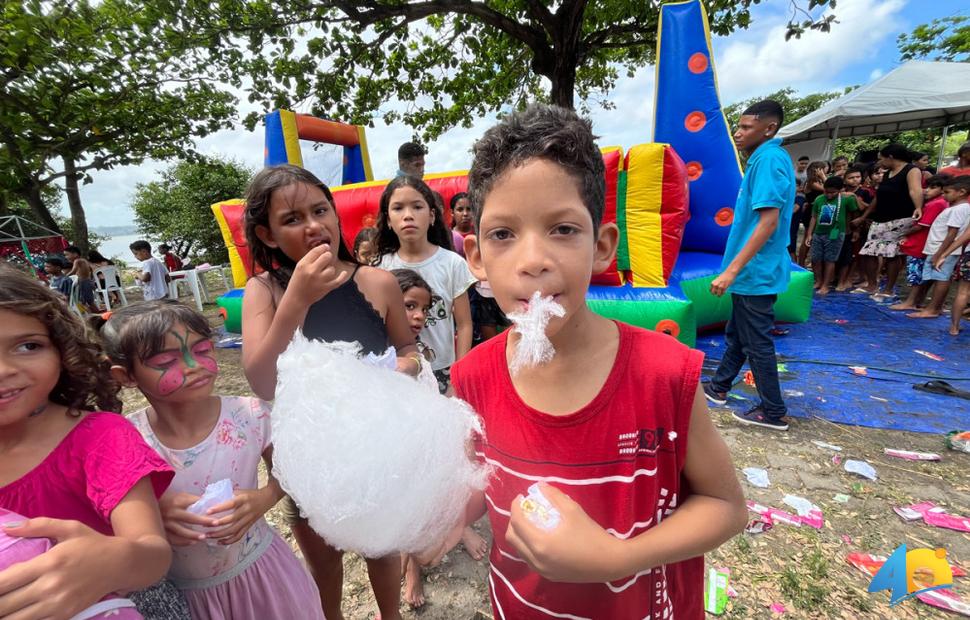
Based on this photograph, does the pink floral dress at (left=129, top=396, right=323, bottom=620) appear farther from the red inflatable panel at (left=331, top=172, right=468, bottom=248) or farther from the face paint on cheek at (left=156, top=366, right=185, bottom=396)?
the red inflatable panel at (left=331, top=172, right=468, bottom=248)

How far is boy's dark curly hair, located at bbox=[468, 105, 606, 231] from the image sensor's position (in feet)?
2.69

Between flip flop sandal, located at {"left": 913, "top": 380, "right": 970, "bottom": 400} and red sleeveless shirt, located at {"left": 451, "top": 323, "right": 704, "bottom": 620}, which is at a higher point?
red sleeveless shirt, located at {"left": 451, "top": 323, "right": 704, "bottom": 620}

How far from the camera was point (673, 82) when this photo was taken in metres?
5.22

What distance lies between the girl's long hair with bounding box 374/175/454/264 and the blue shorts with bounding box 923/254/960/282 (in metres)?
5.94

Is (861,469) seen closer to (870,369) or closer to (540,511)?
(870,369)

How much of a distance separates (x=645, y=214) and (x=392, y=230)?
106 inches

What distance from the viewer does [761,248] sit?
A: 2959mm

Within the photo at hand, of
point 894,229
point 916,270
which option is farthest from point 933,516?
point 894,229

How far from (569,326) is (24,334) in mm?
1222

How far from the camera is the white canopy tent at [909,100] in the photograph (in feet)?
31.2

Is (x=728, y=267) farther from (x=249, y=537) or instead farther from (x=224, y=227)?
(x=224, y=227)

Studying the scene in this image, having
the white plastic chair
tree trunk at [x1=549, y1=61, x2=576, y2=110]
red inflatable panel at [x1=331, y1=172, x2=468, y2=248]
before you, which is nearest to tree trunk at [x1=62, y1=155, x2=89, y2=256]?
the white plastic chair

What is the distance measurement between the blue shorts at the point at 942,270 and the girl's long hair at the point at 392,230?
5.94 meters

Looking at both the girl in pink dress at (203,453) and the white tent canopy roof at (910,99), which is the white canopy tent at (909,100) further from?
the girl in pink dress at (203,453)
